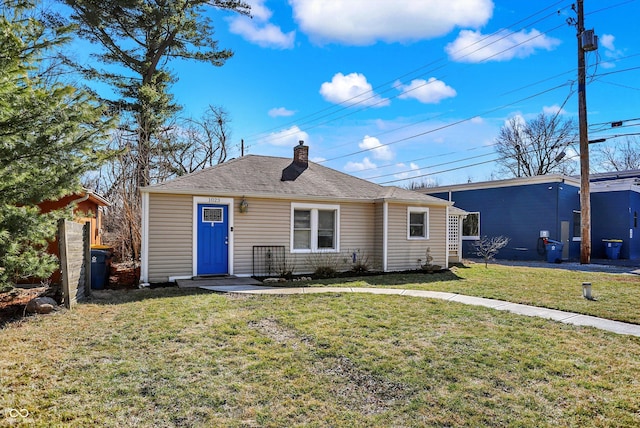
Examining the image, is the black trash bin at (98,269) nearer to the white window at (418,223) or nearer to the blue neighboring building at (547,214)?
the white window at (418,223)

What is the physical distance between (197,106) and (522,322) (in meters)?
23.3

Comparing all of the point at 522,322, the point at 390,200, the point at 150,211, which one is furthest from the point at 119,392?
the point at 390,200

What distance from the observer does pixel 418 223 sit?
13.2 metres

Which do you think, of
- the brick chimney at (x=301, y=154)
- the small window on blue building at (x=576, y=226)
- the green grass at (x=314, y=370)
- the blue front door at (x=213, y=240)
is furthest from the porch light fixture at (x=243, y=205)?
the small window on blue building at (x=576, y=226)

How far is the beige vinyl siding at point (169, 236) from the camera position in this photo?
9.53m

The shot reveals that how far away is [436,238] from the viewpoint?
44.0 ft

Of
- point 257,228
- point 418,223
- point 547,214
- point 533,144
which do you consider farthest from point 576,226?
point 257,228

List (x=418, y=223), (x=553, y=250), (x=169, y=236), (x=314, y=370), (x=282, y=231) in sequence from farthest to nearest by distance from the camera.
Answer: (x=553, y=250) < (x=418, y=223) < (x=282, y=231) < (x=169, y=236) < (x=314, y=370)

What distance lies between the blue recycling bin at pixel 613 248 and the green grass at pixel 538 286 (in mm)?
7873

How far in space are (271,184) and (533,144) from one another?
28200 mm

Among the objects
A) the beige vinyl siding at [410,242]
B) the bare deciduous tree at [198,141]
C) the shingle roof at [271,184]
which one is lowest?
the beige vinyl siding at [410,242]

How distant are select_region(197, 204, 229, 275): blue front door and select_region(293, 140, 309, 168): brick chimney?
426 centimetres

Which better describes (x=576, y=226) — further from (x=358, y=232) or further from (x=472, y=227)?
(x=358, y=232)

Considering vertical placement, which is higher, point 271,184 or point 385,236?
point 271,184
